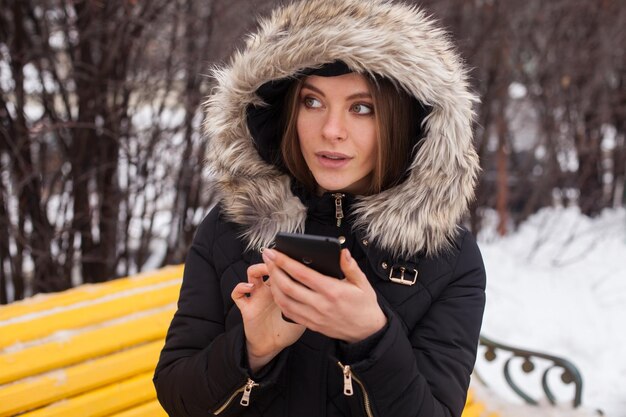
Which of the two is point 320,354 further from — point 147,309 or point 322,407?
point 147,309

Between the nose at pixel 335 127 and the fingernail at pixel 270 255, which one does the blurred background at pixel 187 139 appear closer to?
the nose at pixel 335 127

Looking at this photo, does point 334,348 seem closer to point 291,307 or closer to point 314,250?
point 291,307

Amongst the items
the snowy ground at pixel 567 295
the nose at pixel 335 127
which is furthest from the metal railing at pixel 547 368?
the nose at pixel 335 127

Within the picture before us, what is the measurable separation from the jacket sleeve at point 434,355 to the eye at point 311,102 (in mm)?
547

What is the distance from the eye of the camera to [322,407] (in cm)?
165

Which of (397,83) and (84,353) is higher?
(397,83)

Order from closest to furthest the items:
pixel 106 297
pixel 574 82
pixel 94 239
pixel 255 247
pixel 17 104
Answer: pixel 255 247
pixel 106 297
pixel 17 104
pixel 94 239
pixel 574 82

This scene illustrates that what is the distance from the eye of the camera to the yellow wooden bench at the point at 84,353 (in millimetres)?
2188

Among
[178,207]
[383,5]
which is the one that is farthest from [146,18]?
[383,5]

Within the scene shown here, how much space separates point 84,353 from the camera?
2.36 metres

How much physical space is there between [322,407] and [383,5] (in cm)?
110

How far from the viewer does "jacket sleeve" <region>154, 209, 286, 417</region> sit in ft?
5.10

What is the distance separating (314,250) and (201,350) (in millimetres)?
580

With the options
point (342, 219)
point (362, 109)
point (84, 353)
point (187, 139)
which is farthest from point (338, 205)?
point (187, 139)
